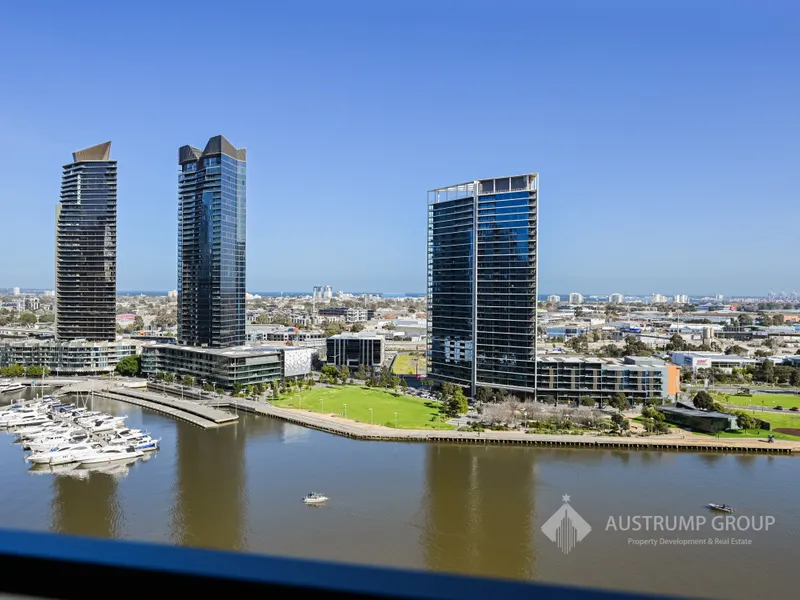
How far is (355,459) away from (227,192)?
7.76 metres

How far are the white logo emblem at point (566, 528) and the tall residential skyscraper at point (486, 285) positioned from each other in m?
4.38

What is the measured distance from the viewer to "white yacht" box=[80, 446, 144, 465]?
6.11 metres

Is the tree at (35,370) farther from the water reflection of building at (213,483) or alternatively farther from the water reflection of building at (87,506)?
the water reflection of building at (87,506)

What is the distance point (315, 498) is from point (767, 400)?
8.55 m

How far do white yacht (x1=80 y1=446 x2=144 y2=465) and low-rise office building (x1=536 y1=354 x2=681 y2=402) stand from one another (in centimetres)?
Answer: 580

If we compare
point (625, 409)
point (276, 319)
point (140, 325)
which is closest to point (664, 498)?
point (625, 409)

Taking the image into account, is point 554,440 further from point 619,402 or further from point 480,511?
point 480,511

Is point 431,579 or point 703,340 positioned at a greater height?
point 431,579

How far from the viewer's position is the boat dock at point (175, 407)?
8.25 metres

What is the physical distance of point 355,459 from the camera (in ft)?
20.7

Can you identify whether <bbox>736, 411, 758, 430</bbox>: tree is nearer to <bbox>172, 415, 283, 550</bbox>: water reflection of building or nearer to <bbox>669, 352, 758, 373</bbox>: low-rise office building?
<bbox>669, 352, 758, 373</bbox>: low-rise office building

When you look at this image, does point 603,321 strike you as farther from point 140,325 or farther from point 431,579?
point 431,579

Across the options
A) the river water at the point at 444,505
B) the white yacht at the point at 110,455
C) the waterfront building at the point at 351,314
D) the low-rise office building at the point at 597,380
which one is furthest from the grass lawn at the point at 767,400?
the waterfront building at the point at 351,314

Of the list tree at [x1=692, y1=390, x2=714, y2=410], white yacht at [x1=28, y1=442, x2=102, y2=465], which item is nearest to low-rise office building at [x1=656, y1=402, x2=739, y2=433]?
tree at [x1=692, y1=390, x2=714, y2=410]
